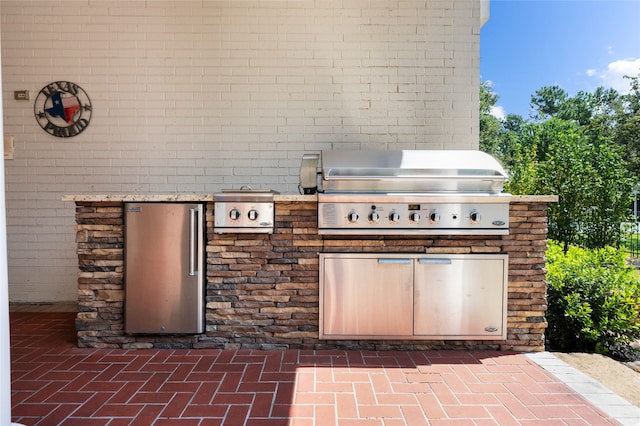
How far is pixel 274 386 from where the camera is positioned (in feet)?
8.34

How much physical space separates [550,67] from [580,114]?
41.8 feet

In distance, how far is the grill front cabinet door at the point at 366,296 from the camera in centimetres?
311

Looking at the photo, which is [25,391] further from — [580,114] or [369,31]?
[580,114]

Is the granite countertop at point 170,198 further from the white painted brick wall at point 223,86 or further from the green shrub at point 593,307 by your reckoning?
the white painted brick wall at point 223,86

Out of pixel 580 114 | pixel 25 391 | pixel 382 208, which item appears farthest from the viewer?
pixel 580 114

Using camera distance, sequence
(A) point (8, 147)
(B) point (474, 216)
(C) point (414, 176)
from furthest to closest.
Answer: (A) point (8, 147)
(C) point (414, 176)
(B) point (474, 216)

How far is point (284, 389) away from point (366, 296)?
93cm

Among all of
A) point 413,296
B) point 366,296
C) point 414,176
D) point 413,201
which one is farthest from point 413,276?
point 414,176

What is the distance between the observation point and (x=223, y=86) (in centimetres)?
456

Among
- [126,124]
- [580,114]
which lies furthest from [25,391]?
[580,114]

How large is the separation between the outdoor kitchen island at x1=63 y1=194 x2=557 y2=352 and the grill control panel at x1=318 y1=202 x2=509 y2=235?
0.08 meters

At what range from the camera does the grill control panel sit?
10.1ft

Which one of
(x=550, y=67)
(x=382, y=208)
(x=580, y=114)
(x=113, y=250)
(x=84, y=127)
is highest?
(x=550, y=67)

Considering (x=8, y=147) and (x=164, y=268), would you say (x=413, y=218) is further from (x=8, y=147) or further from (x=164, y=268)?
(x=8, y=147)
